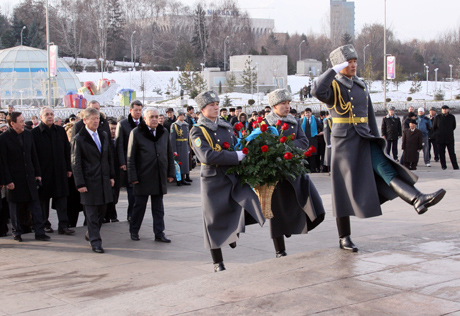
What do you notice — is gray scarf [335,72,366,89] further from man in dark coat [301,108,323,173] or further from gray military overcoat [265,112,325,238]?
man in dark coat [301,108,323,173]

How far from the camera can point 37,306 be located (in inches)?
215

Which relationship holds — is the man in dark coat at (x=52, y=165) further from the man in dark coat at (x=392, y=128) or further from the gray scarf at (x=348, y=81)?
the man in dark coat at (x=392, y=128)

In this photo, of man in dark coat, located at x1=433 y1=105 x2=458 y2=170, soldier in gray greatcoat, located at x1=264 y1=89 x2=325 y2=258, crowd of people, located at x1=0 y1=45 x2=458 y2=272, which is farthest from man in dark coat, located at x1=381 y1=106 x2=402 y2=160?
soldier in gray greatcoat, located at x1=264 y1=89 x2=325 y2=258

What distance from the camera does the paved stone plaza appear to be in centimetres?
436

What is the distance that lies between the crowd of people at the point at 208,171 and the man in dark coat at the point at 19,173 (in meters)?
0.01

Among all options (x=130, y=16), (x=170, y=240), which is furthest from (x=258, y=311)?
(x=130, y=16)

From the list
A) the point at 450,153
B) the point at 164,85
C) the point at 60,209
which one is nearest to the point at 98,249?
the point at 60,209

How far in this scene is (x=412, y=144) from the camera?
675 inches

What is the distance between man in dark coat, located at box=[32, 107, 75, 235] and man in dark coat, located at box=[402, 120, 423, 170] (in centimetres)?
1126

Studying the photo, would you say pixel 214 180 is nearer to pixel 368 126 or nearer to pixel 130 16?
pixel 368 126

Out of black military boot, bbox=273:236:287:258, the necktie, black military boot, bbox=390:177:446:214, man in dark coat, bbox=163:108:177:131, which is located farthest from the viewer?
man in dark coat, bbox=163:108:177:131

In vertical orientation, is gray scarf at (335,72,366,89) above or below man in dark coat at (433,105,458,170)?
above

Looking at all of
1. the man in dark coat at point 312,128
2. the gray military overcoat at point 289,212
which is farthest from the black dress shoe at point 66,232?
the man in dark coat at point 312,128

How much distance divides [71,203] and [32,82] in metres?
46.4
